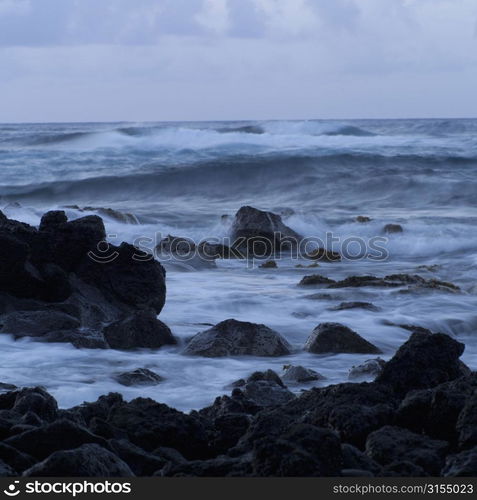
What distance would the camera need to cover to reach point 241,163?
24828mm

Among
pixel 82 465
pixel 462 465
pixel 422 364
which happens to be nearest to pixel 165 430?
pixel 82 465

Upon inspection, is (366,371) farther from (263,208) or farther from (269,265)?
(263,208)

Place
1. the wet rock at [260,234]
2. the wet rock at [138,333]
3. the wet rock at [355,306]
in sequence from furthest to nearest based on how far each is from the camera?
the wet rock at [260,234]
the wet rock at [355,306]
the wet rock at [138,333]

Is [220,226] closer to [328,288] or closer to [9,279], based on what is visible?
[328,288]

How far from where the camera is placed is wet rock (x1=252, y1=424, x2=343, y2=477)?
10.5ft

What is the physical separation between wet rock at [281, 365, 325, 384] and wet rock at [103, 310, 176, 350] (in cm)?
110

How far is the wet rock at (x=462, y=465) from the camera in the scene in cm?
326

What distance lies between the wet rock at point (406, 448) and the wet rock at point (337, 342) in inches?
109

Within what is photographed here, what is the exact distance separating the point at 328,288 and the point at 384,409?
5205 mm

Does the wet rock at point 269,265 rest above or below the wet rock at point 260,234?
below

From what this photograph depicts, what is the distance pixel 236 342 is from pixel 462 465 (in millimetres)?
3192

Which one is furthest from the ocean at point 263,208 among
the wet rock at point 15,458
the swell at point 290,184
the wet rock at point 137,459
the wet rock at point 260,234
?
the wet rock at point 15,458

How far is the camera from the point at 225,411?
458 centimetres

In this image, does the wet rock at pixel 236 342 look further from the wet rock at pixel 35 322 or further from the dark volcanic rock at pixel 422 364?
the dark volcanic rock at pixel 422 364
